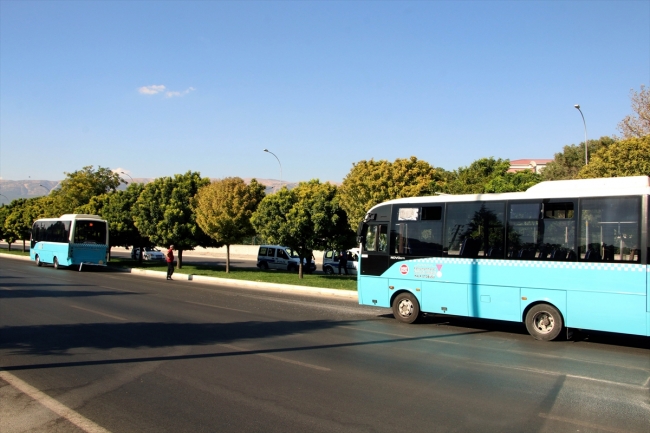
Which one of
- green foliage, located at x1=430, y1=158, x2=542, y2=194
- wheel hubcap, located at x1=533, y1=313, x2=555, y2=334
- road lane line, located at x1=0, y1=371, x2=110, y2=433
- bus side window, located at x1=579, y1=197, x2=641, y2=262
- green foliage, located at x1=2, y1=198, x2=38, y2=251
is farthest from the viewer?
green foliage, located at x1=2, y1=198, x2=38, y2=251

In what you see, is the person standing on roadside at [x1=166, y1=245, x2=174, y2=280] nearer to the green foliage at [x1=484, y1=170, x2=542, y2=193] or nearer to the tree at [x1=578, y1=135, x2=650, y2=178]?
the tree at [x1=578, y1=135, x2=650, y2=178]

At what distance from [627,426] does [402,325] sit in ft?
25.8

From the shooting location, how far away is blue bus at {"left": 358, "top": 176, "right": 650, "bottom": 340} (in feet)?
35.4

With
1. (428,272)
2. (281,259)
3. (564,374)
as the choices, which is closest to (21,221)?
(281,259)

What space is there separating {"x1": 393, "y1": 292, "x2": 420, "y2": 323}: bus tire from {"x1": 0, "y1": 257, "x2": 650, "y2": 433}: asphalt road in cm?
42

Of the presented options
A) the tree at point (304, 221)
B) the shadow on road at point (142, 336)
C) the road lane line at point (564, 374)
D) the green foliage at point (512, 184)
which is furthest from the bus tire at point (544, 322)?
the green foliage at point (512, 184)

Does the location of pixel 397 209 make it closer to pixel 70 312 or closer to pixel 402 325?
pixel 402 325

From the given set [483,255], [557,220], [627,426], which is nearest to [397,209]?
[483,255]

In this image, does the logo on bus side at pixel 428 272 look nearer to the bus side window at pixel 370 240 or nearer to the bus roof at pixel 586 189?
the bus side window at pixel 370 240

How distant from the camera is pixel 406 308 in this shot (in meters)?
14.2

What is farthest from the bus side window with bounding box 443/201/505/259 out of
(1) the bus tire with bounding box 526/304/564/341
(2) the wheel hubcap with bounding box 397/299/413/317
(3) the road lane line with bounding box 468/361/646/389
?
(3) the road lane line with bounding box 468/361/646/389

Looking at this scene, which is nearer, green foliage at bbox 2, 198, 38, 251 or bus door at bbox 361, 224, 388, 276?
bus door at bbox 361, 224, 388, 276

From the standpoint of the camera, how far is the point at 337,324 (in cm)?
1353

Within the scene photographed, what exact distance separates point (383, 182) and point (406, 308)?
11597mm
